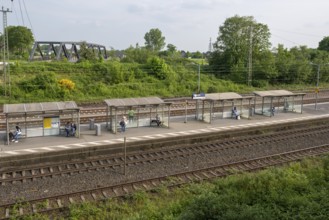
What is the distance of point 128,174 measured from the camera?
1436cm

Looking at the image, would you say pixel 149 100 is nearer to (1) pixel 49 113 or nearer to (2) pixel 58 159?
(1) pixel 49 113

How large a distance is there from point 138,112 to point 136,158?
570 cm

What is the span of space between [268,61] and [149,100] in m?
29.7

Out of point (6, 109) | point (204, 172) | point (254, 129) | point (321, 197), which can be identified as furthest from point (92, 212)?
point (254, 129)

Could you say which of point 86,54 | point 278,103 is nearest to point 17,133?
point 278,103

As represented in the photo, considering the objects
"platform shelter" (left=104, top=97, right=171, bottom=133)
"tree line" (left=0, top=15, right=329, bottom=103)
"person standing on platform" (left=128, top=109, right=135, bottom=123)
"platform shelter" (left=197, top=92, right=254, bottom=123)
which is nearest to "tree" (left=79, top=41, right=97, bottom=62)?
"tree line" (left=0, top=15, right=329, bottom=103)

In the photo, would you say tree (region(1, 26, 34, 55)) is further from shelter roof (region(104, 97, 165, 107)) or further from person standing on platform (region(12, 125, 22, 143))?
person standing on platform (region(12, 125, 22, 143))

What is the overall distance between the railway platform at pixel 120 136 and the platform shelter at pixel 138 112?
487 mm

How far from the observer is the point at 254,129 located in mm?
21781

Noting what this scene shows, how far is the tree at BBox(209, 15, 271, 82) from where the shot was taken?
1897 inches

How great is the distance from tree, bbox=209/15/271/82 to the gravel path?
99.1 feet

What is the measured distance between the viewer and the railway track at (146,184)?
11.0 meters

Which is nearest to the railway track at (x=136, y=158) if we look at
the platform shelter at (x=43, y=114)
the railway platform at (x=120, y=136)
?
the railway platform at (x=120, y=136)

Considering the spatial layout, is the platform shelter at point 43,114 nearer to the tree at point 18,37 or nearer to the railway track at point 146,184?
the railway track at point 146,184
